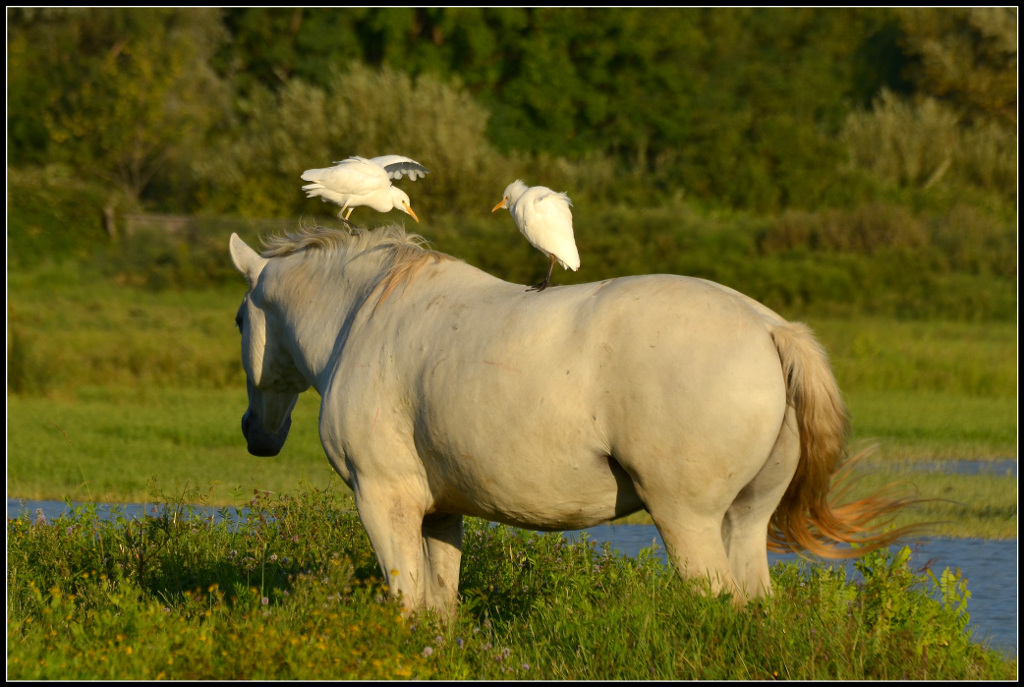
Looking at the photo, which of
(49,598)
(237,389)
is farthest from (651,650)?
(237,389)

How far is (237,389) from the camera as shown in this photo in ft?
51.2

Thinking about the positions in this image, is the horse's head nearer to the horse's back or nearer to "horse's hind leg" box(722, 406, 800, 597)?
the horse's back

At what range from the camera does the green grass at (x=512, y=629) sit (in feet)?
14.9

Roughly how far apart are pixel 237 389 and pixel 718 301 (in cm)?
1179

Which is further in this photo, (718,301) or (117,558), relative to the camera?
(117,558)

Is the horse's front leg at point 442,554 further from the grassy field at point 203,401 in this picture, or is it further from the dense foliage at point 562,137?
the dense foliage at point 562,137

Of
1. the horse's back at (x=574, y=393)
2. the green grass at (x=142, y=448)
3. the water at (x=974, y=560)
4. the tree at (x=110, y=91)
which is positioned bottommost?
the tree at (x=110, y=91)

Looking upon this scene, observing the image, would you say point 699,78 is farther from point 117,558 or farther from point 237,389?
point 117,558

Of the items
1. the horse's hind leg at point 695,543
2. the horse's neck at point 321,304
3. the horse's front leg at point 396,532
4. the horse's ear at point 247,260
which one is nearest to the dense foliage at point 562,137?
the horse's ear at point 247,260

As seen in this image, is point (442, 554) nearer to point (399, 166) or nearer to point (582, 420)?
point (582, 420)

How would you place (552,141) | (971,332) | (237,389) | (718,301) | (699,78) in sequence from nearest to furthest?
(718,301) < (237,389) < (971,332) < (552,141) < (699,78)

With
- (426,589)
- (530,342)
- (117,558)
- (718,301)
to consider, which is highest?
(718,301)

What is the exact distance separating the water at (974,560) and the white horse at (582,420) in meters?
1.51

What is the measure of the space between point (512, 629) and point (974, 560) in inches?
160
